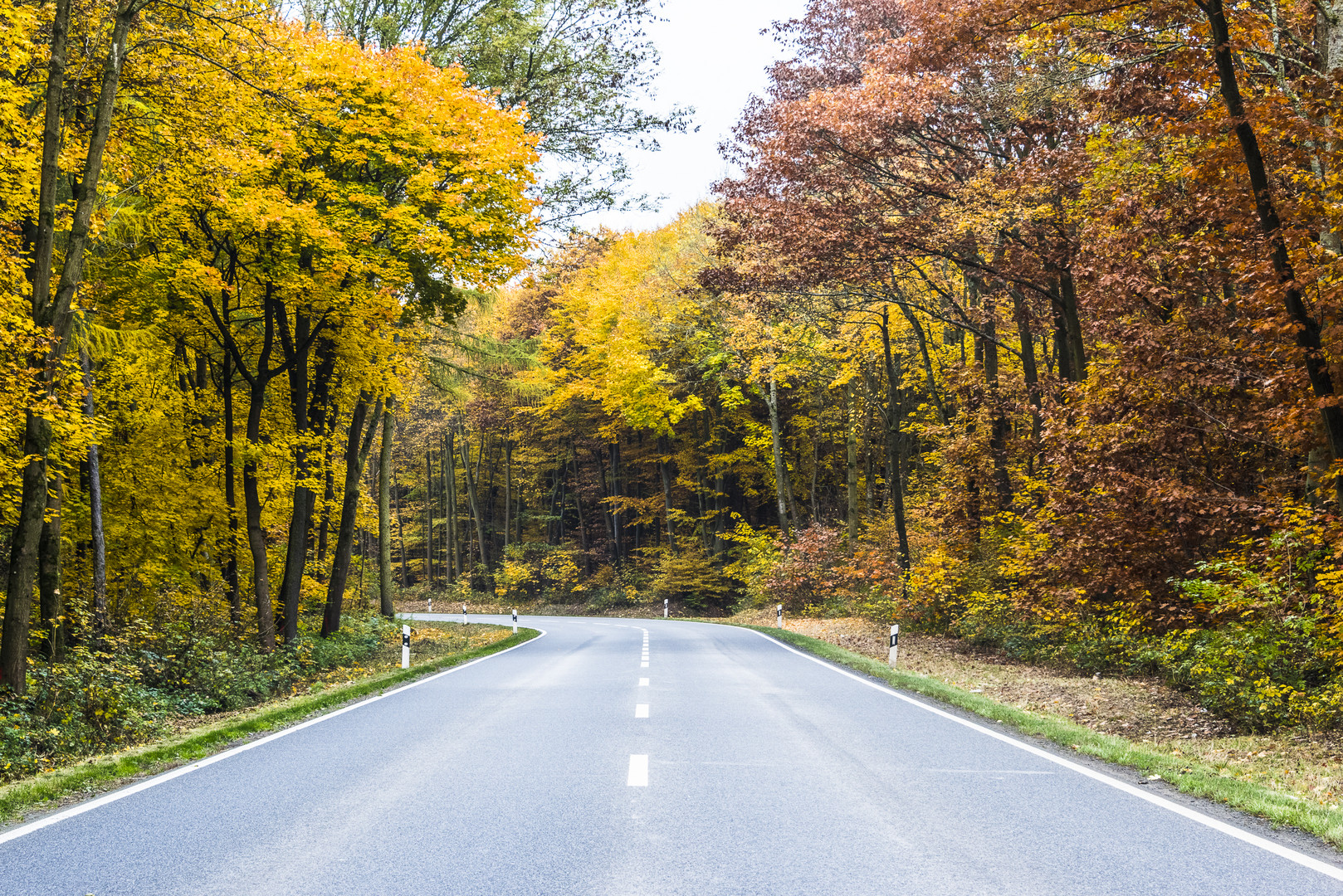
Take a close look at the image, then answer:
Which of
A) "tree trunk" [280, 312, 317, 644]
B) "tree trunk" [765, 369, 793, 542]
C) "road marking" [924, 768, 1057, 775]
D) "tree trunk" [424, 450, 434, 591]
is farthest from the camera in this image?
"tree trunk" [424, 450, 434, 591]

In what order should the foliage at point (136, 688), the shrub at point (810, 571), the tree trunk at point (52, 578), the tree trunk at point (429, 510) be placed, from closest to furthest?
the foliage at point (136, 688) → the tree trunk at point (52, 578) → the shrub at point (810, 571) → the tree trunk at point (429, 510)

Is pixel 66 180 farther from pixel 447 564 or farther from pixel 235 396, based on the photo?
pixel 447 564

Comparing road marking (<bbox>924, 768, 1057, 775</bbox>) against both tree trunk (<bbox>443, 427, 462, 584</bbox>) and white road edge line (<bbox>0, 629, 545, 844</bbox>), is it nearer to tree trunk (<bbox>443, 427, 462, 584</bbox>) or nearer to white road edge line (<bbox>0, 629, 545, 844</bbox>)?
white road edge line (<bbox>0, 629, 545, 844</bbox>)

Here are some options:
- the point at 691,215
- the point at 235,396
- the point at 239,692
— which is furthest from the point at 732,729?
the point at 691,215

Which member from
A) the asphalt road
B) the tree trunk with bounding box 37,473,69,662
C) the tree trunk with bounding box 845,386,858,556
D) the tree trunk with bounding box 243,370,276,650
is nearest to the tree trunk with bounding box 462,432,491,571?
the tree trunk with bounding box 845,386,858,556

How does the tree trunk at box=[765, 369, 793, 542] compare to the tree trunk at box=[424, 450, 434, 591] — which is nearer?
the tree trunk at box=[765, 369, 793, 542]

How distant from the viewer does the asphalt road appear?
14.3 ft

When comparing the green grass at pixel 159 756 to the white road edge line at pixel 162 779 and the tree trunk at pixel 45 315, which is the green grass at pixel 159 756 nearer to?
the white road edge line at pixel 162 779

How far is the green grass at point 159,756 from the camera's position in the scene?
639 centimetres

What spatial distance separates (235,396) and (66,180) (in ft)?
29.5

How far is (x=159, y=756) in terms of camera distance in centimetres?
795

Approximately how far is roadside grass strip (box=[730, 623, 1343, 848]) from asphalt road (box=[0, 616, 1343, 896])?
12.1 inches

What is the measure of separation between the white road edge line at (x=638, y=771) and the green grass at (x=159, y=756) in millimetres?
3926

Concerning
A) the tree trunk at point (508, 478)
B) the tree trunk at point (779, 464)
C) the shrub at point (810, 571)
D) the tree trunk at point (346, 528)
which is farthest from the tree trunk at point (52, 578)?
the tree trunk at point (508, 478)
